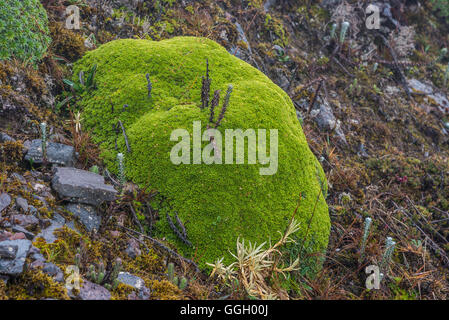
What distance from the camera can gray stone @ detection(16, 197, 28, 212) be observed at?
2.69 metres

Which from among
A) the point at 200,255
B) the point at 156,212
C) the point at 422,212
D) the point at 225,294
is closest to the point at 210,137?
the point at 156,212

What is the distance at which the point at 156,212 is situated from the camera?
132 inches

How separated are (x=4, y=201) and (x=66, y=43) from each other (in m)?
2.60

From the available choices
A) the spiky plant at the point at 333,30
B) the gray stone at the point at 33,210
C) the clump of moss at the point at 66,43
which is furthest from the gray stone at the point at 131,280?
the spiky plant at the point at 333,30

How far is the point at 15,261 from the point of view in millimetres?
2205

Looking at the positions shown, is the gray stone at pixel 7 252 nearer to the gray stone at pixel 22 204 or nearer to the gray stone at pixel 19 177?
the gray stone at pixel 22 204

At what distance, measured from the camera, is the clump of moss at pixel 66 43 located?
437 centimetres

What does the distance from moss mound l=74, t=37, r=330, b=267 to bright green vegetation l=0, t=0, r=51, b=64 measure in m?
0.52

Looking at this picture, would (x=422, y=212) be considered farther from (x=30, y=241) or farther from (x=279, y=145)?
(x=30, y=241)

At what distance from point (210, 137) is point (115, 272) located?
5.19 ft

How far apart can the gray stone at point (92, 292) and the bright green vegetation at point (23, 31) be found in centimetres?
264

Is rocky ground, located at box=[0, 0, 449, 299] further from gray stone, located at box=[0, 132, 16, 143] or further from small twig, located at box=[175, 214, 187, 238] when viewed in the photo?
small twig, located at box=[175, 214, 187, 238]

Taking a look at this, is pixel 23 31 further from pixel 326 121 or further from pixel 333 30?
pixel 333 30

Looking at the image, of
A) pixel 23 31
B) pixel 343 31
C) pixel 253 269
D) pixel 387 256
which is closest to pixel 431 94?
pixel 343 31
